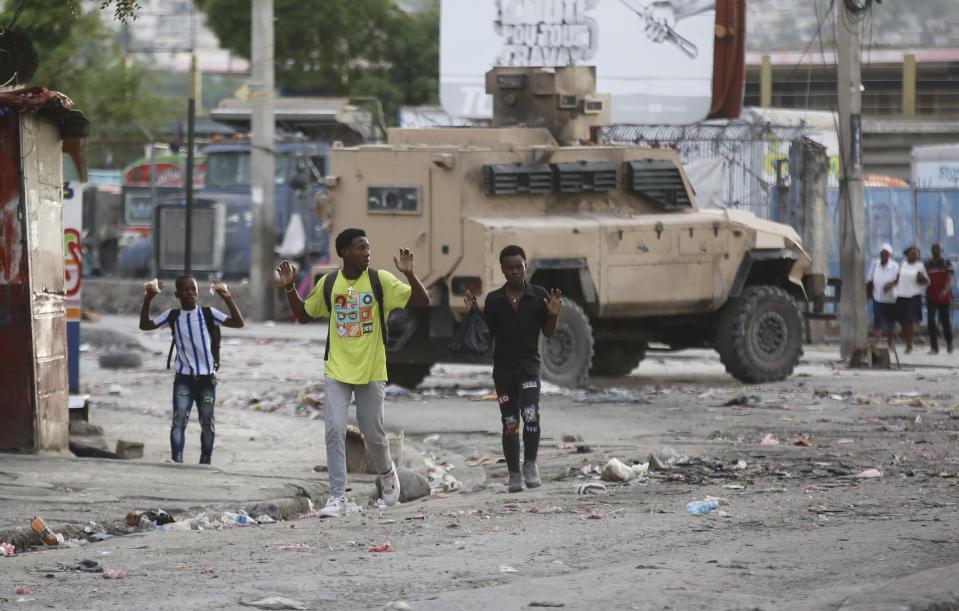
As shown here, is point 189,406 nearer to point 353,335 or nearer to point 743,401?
point 353,335

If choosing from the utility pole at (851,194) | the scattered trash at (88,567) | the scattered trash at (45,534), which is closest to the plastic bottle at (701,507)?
the scattered trash at (88,567)

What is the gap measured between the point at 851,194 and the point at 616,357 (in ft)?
13.5

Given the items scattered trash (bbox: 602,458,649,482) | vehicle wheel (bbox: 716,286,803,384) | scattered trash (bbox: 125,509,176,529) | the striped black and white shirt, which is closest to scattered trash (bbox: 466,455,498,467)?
scattered trash (bbox: 602,458,649,482)

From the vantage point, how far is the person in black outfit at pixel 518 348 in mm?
10875

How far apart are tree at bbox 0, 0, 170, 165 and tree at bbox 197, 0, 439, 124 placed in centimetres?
330

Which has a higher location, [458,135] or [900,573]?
[458,135]

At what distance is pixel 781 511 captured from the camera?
9398mm

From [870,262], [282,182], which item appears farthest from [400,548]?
[282,182]

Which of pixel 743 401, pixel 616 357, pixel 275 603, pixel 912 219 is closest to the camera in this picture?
pixel 275 603

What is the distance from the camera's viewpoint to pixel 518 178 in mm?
17547

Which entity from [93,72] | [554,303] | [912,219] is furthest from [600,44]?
[554,303]

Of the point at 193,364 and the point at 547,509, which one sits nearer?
the point at 547,509

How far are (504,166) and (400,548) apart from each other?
377 inches

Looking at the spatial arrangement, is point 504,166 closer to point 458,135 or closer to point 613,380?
point 458,135
